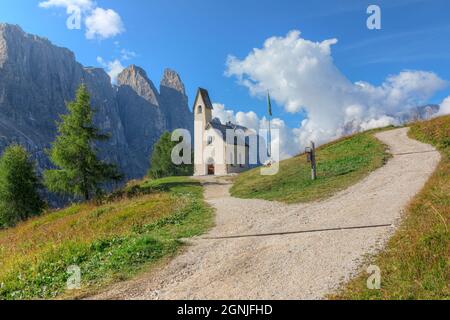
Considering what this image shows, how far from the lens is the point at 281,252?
1003cm

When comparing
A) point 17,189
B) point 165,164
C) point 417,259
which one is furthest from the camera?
point 165,164

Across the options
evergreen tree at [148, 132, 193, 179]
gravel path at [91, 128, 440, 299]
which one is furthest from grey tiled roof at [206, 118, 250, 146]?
gravel path at [91, 128, 440, 299]

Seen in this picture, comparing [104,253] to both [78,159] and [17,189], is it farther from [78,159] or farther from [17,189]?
[17,189]

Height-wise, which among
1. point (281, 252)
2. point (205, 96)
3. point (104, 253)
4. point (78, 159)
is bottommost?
point (104, 253)

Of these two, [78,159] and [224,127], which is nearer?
[78,159]

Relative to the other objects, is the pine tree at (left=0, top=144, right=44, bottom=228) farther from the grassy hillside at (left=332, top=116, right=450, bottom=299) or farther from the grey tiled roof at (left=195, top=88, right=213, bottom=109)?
the grassy hillside at (left=332, top=116, right=450, bottom=299)

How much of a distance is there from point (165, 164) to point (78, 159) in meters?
37.0

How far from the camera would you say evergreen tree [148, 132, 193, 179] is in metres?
68.5

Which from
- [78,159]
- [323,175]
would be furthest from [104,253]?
[78,159]

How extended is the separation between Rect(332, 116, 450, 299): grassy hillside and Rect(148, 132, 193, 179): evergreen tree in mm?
58369

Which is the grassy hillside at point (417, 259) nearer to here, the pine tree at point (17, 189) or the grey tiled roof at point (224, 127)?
the pine tree at point (17, 189)

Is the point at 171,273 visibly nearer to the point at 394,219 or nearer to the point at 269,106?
the point at 394,219
